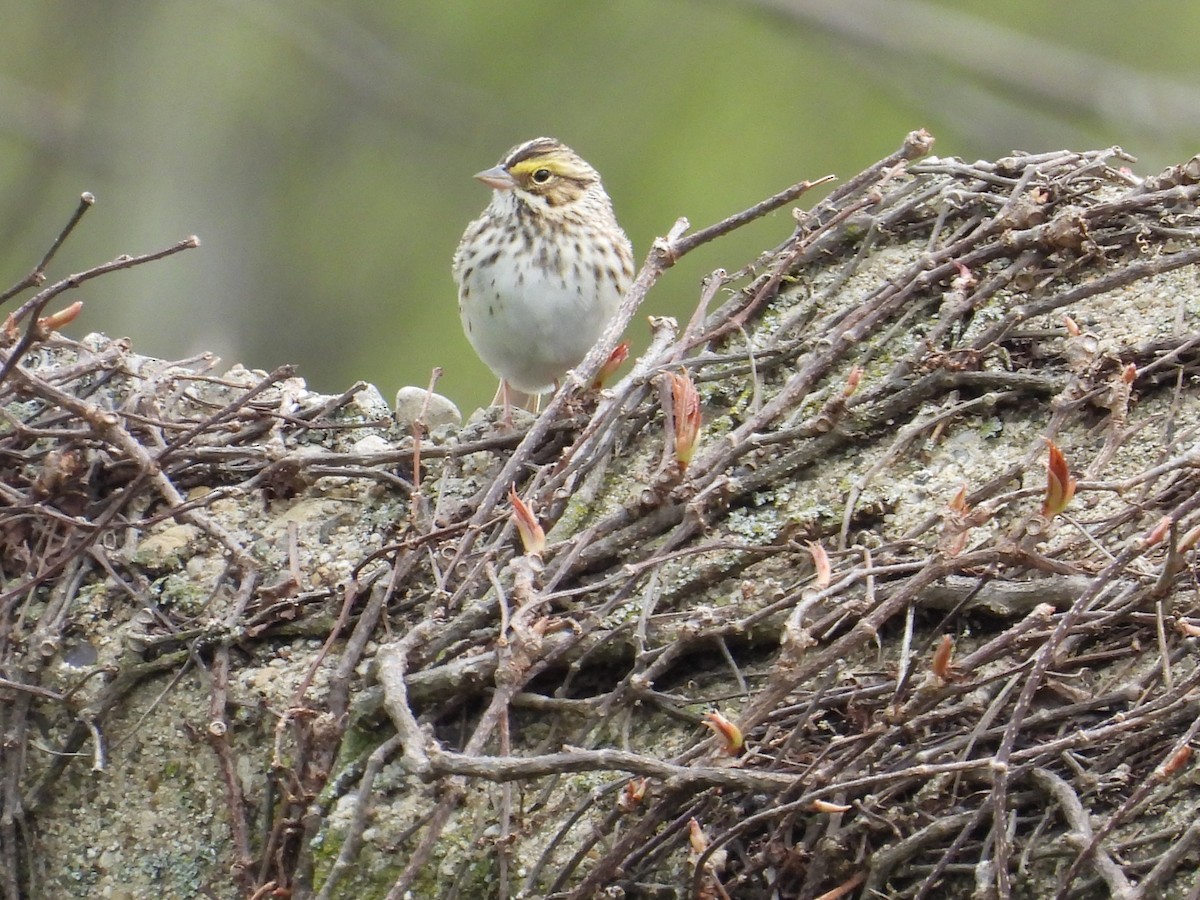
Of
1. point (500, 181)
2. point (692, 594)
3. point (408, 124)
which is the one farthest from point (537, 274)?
point (408, 124)

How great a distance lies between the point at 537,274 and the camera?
13.3 feet

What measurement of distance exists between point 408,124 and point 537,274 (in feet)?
27.5

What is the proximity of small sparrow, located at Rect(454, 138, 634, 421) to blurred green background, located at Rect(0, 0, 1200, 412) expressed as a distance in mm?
6035

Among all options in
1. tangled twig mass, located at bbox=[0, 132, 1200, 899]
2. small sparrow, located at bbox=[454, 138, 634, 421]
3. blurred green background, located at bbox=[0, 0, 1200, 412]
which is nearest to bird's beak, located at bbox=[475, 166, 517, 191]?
small sparrow, located at bbox=[454, 138, 634, 421]

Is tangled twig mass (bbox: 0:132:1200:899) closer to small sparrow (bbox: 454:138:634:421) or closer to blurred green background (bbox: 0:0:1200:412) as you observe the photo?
small sparrow (bbox: 454:138:634:421)

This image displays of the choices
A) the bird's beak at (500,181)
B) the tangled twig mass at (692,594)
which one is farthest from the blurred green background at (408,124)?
the tangled twig mass at (692,594)

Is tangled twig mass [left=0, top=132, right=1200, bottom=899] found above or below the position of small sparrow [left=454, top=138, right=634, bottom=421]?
below

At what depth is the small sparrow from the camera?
4.05m

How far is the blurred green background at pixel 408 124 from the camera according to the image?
419 inches

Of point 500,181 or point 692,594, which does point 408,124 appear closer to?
point 500,181

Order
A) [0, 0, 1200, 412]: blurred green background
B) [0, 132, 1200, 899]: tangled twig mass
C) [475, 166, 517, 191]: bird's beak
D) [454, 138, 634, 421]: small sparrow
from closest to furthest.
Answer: [0, 132, 1200, 899]: tangled twig mass → [454, 138, 634, 421]: small sparrow → [475, 166, 517, 191]: bird's beak → [0, 0, 1200, 412]: blurred green background

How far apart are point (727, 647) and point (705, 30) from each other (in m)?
11.2

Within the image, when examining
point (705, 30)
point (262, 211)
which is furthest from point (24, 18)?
point (705, 30)

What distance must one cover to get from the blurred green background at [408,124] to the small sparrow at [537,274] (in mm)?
6035
